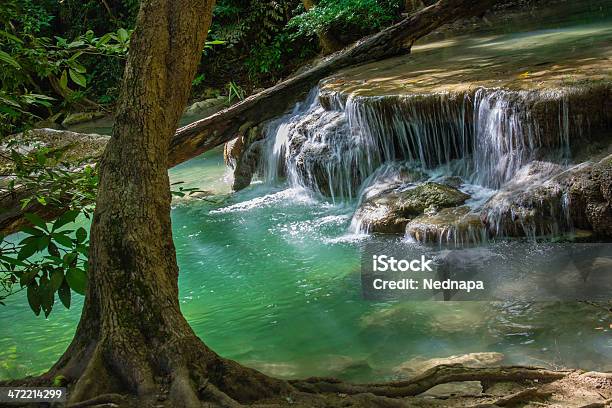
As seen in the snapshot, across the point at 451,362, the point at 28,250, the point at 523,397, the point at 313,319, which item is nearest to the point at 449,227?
the point at 313,319

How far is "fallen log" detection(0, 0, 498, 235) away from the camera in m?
8.09

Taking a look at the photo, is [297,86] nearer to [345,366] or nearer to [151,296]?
[345,366]

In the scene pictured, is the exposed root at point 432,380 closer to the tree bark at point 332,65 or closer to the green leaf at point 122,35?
the green leaf at point 122,35

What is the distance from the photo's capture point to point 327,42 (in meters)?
13.3

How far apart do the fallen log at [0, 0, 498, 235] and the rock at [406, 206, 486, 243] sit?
2.82 m

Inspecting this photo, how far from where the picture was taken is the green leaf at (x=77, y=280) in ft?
8.68

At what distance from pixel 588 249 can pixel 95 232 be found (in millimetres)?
4032

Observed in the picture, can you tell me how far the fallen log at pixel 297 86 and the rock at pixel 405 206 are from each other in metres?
2.16

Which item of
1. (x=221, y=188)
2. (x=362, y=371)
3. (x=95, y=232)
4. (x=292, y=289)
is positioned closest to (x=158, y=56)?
(x=95, y=232)

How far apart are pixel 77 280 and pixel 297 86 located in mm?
7518

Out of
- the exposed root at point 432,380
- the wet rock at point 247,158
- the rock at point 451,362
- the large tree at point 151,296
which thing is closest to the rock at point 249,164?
the wet rock at point 247,158

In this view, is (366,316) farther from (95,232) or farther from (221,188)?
(221,188)

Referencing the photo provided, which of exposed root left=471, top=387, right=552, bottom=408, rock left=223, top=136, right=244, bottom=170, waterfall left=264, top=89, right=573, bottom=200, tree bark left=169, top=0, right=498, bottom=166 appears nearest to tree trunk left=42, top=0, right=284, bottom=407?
exposed root left=471, top=387, right=552, bottom=408

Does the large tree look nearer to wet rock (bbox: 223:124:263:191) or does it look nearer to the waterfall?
the waterfall
